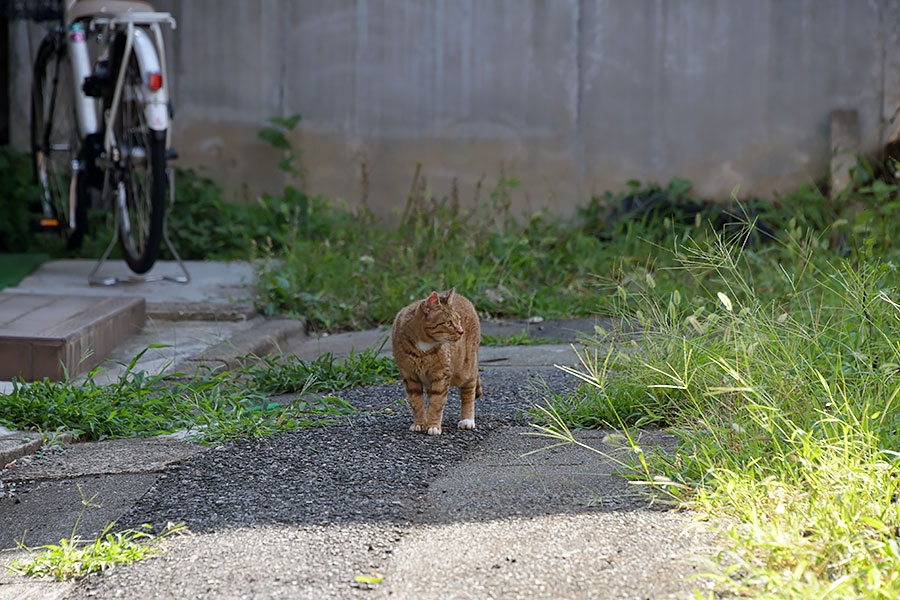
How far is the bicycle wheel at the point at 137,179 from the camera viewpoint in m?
4.58

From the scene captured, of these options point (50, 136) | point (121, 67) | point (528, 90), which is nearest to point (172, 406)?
point (121, 67)

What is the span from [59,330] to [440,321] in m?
1.63

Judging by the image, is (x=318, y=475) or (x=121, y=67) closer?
(x=318, y=475)

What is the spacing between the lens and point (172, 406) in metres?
3.03

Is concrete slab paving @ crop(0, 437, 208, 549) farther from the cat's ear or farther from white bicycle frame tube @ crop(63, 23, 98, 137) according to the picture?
white bicycle frame tube @ crop(63, 23, 98, 137)

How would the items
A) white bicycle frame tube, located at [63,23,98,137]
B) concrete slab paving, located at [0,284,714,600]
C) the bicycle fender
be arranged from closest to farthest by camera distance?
1. concrete slab paving, located at [0,284,714,600]
2. the bicycle fender
3. white bicycle frame tube, located at [63,23,98,137]

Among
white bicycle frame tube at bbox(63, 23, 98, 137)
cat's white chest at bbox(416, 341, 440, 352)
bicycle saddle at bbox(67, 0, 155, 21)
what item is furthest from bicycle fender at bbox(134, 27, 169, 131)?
cat's white chest at bbox(416, 341, 440, 352)

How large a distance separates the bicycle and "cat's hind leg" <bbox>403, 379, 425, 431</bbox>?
2.30 meters

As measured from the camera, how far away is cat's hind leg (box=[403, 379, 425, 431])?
2.80 metres

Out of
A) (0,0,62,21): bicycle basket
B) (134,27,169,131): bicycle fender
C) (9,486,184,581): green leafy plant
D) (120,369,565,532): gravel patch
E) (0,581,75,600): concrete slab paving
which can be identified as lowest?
(0,581,75,600): concrete slab paving

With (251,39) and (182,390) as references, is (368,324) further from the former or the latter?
(251,39)

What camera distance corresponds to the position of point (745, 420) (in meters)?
2.29

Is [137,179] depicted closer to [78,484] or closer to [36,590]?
[78,484]

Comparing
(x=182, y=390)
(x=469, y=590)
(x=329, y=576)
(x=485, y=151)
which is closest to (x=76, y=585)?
(x=329, y=576)
